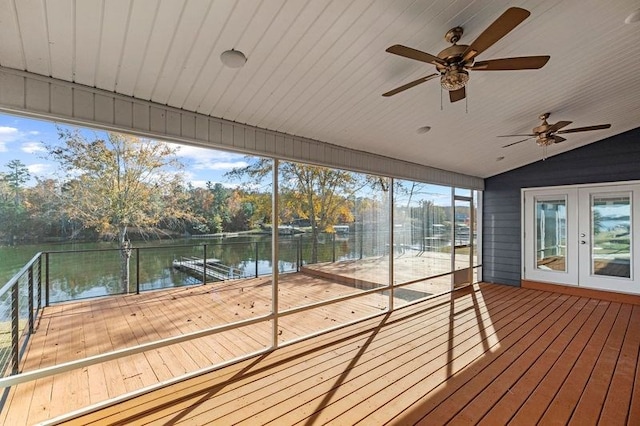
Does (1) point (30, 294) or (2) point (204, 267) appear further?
(2) point (204, 267)

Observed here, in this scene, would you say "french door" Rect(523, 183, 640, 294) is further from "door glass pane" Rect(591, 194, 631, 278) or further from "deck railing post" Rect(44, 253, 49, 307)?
"deck railing post" Rect(44, 253, 49, 307)

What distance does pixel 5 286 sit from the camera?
2.26 m

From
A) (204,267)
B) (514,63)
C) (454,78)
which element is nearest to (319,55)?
(454,78)

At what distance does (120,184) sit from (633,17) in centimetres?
431

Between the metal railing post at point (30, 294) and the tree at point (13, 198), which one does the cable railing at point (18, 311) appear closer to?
the metal railing post at point (30, 294)

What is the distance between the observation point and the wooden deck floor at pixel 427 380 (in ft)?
8.05

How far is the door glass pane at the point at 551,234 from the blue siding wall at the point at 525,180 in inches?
14.7

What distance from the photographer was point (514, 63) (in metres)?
2.10

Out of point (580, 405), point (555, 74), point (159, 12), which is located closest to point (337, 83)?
point (159, 12)

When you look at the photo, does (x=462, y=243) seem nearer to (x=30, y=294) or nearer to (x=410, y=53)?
(x=410, y=53)

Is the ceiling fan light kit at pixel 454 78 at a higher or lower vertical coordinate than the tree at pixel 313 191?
higher

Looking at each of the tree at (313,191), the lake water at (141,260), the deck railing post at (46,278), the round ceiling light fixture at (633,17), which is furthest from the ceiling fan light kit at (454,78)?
the deck railing post at (46,278)

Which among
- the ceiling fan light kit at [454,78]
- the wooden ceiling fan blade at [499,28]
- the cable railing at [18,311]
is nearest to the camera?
the wooden ceiling fan blade at [499,28]

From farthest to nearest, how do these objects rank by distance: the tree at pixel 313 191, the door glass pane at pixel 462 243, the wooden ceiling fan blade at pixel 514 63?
the door glass pane at pixel 462 243 < the tree at pixel 313 191 < the wooden ceiling fan blade at pixel 514 63
